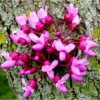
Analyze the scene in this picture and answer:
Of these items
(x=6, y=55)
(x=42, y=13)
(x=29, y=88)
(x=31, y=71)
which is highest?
(x=42, y=13)

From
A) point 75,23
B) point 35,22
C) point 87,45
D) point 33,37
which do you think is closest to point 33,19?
point 35,22

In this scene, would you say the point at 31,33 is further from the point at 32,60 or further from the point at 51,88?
the point at 51,88

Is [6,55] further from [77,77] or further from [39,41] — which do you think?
[77,77]

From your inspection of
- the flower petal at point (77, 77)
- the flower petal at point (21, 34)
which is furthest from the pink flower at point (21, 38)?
the flower petal at point (77, 77)

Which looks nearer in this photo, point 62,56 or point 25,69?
point 62,56

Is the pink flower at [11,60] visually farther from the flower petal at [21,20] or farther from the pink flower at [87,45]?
the pink flower at [87,45]

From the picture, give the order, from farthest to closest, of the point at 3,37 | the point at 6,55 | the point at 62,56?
1. the point at 3,37
2. the point at 6,55
3. the point at 62,56

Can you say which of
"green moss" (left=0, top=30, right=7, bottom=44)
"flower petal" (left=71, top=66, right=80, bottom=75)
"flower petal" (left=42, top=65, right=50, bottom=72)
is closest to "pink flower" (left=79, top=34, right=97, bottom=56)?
"flower petal" (left=71, top=66, right=80, bottom=75)
